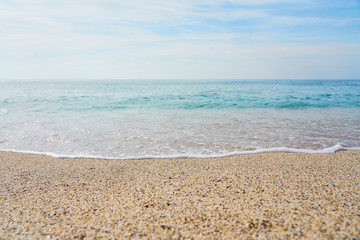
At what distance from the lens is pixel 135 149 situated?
597 centimetres

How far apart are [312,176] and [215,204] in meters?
2.09

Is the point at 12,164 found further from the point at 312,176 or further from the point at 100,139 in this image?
the point at 312,176

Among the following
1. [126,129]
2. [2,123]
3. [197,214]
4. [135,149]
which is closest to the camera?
[197,214]

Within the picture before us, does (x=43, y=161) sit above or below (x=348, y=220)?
below

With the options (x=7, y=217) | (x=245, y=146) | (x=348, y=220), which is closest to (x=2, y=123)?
(x=7, y=217)

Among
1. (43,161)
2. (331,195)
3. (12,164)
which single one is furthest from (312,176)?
(12,164)

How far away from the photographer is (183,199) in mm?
2951

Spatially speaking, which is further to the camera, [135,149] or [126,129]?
[126,129]

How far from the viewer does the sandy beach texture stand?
2.25 meters

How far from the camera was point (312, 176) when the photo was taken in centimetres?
371

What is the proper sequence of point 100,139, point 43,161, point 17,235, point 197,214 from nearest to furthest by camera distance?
point 17,235 → point 197,214 → point 43,161 → point 100,139

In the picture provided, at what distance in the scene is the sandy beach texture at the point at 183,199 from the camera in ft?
7.39

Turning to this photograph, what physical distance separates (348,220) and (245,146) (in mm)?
3852

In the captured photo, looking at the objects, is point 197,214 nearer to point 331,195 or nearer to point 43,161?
point 331,195
